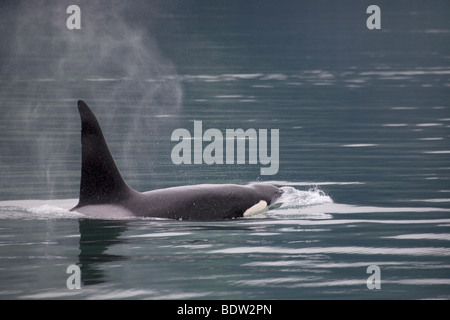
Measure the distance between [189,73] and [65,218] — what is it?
1127 inches

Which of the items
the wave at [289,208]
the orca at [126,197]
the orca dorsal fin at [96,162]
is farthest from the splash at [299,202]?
the orca dorsal fin at [96,162]

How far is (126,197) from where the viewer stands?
15.9 m

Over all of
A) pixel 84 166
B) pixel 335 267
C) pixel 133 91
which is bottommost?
pixel 335 267

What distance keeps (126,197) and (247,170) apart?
6.13 m

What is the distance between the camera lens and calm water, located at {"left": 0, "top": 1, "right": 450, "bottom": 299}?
13047 mm

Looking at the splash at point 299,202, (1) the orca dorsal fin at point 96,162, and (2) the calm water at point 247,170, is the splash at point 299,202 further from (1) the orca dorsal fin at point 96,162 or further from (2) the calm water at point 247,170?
(1) the orca dorsal fin at point 96,162

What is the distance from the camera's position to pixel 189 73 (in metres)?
44.6

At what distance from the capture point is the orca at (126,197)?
51.4ft

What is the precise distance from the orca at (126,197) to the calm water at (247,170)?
0.71ft

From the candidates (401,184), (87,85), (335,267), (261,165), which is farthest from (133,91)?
(335,267)

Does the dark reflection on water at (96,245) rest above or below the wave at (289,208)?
below

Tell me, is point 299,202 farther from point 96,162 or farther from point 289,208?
point 96,162

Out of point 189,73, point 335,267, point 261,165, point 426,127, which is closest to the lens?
point 335,267

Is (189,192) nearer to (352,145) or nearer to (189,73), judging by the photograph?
(352,145)
